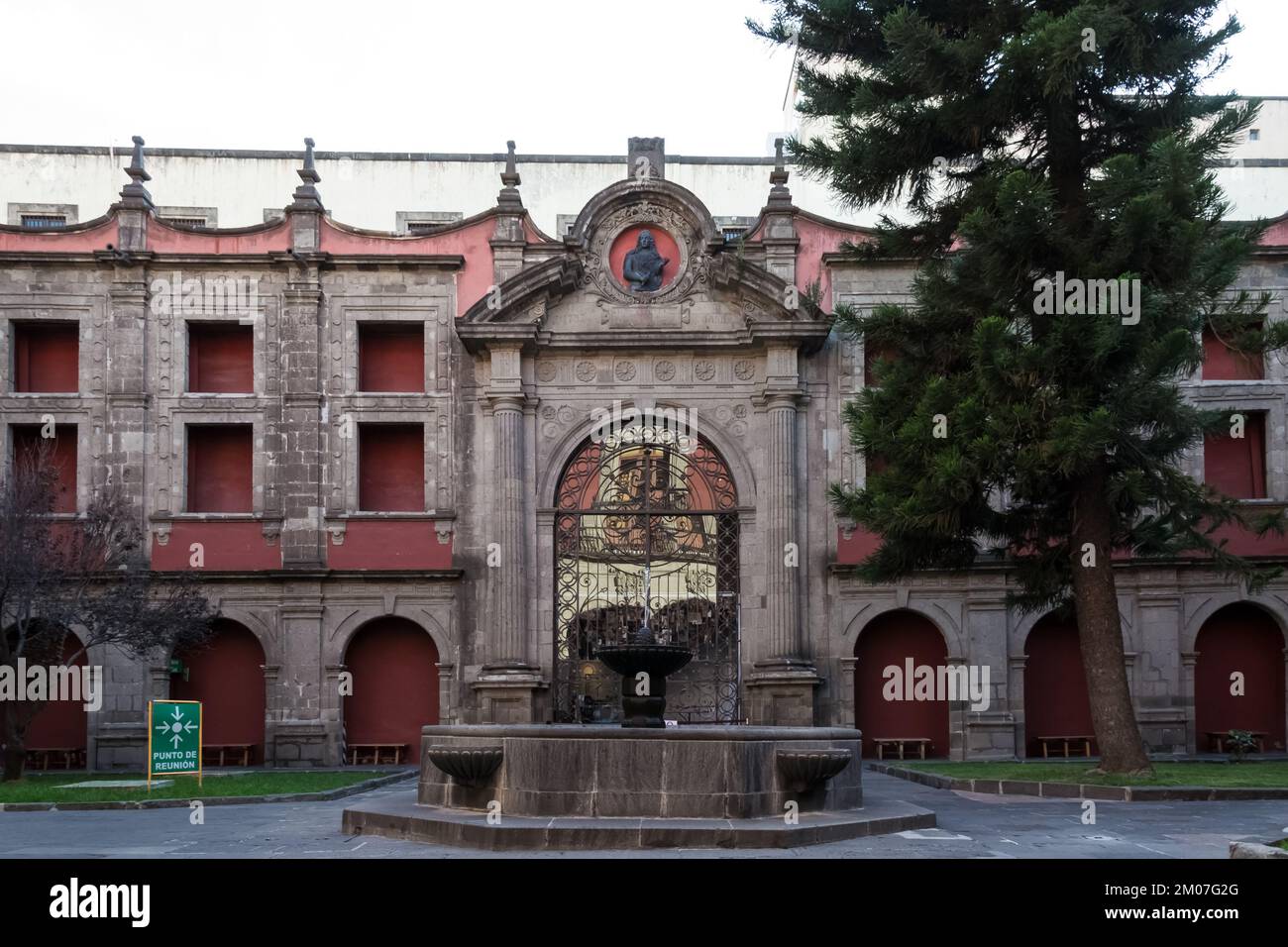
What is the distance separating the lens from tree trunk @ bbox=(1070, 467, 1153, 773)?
19.9 meters

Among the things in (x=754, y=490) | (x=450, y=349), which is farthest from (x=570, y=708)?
(x=450, y=349)

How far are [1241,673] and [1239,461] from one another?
421 cm

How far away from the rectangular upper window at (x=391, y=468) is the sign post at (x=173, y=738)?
8.79 metres

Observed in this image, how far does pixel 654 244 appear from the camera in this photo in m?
28.6

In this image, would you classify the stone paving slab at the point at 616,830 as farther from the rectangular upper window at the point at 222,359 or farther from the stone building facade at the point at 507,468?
the rectangular upper window at the point at 222,359

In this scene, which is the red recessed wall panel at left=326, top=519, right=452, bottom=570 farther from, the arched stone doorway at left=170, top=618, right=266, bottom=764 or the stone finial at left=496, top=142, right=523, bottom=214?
the stone finial at left=496, top=142, right=523, bottom=214

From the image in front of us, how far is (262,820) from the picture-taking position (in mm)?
16031

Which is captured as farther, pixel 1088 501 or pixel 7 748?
pixel 7 748

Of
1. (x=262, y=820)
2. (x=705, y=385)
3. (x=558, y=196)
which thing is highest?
(x=558, y=196)

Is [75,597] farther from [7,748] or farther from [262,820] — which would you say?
[262,820]

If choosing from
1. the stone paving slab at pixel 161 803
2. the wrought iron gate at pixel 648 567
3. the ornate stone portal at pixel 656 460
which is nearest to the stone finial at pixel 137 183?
the ornate stone portal at pixel 656 460

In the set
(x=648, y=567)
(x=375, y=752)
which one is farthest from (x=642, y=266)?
(x=375, y=752)

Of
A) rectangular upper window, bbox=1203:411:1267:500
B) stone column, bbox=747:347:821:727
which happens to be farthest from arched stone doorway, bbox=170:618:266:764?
rectangular upper window, bbox=1203:411:1267:500
